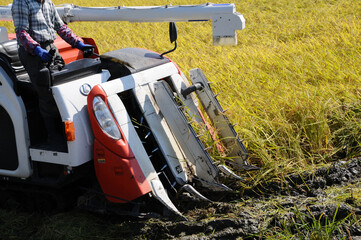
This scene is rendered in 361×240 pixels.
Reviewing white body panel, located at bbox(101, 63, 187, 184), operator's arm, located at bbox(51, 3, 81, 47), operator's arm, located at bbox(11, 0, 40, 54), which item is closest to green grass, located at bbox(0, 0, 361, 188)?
white body panel, located at bbox(101, 63, 187, 184)

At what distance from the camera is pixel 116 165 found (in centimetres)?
338

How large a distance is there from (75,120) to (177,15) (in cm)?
123

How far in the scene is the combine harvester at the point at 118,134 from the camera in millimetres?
3416

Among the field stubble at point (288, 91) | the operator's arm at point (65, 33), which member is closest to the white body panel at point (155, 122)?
the field stubble at point (288, 91)

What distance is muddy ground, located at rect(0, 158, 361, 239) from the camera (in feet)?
10.2

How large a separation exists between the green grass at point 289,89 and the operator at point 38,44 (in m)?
1.65

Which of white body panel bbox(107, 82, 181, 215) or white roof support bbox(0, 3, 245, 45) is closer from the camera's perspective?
white body panel bbox(107, 82, 181, 215)

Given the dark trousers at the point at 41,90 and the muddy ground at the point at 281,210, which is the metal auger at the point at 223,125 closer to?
the muddy ground at the point at 281,210

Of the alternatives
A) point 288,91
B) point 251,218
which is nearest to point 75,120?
point 251,218

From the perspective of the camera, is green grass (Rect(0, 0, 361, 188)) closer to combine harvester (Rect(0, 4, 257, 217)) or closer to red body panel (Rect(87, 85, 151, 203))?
combine harvester (Rect(0, 4, 257, 217))

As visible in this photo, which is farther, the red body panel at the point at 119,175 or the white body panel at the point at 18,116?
the white body panel at the point at 18,116

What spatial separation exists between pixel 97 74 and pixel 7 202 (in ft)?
4.44

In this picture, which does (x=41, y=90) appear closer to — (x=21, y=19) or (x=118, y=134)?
(x=21, y=19)

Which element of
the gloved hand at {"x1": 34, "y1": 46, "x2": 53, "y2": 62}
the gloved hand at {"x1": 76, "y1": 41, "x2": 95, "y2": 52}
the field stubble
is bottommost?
the field stubble
